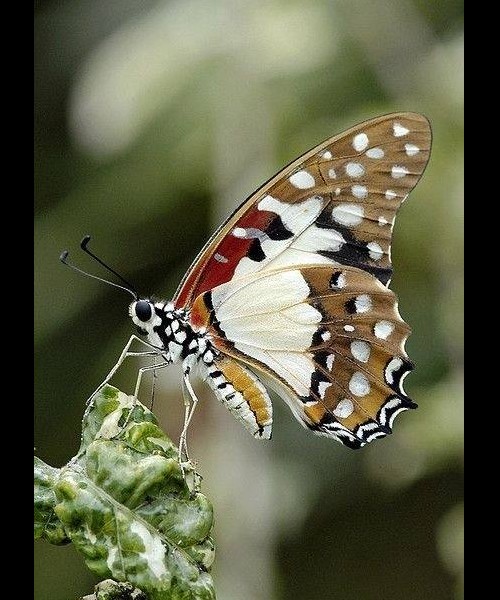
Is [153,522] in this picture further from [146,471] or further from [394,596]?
[394,596]

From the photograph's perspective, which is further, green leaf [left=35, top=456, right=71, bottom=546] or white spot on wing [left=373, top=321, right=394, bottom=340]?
white spot on wing [left=373, top=321, right=394, bottom=340]

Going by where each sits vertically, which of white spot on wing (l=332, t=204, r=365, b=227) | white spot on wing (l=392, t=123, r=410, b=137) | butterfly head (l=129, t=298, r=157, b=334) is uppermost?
white spot on wing (l=392, t=123, r=410, b=137)

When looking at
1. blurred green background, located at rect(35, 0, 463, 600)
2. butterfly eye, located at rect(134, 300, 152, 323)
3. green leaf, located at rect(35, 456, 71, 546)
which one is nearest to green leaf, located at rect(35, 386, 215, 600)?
green leaf, located at rect(35, 456, 71, 546)

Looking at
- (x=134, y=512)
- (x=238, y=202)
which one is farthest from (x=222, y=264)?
(x=238, y=202)

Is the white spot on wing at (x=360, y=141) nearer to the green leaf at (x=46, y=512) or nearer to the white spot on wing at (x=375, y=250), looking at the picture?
the white spot on wing at (x=375, y=250)

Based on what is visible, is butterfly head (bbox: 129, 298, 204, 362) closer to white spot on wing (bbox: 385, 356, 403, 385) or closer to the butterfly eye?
the butterfly eye

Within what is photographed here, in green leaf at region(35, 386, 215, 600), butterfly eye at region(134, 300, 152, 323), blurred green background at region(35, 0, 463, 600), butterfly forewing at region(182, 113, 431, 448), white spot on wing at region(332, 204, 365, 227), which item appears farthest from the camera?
blurred green background at region(35, 0, 463, 600)

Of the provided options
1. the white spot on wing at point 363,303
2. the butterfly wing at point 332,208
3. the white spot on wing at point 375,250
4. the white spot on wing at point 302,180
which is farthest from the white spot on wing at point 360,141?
the white spot on wing at point 363,303

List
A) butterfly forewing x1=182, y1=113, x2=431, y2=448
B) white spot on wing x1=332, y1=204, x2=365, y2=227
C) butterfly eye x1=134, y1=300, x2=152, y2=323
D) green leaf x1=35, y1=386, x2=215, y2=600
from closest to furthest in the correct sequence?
green leaf x1=35, y1=386, x2=215, y2=600, butterfly eye x1=134, y1=300, x2=152, y2=323, butterfly forewing x1=182, y1=113, x2=431, y2=448, white spot on wing x1=332, y1=204, x2=365, y2=227
